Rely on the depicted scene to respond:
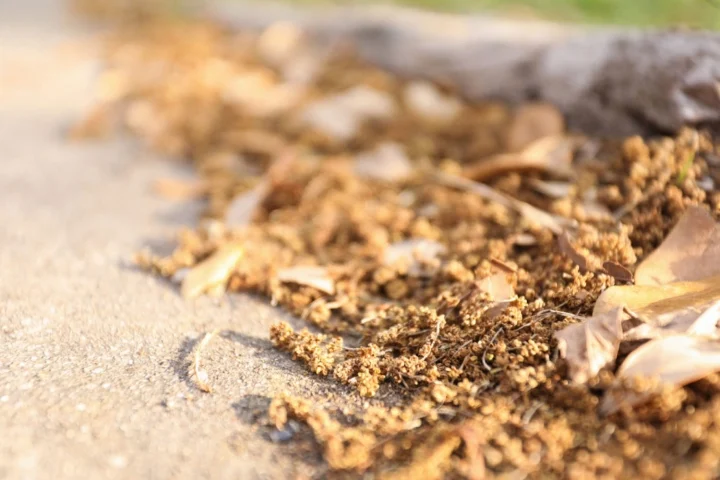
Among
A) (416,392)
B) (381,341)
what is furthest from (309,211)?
(416,392)

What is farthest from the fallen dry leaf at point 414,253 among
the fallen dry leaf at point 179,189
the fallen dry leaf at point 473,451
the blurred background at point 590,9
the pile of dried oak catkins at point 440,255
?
the blurred background at point 590,9

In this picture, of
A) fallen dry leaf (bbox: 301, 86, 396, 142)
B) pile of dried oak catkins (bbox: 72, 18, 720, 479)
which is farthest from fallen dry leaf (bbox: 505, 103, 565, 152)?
fallen dry leaf (bbox: 301, 86, 396, 142)

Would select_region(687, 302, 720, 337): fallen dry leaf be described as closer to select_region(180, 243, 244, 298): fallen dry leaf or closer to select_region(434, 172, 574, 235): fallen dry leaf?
select_region(434, 172, 574, 235): fallen dry leaf

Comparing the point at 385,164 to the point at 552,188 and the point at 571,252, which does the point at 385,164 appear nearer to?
the point at 552,188

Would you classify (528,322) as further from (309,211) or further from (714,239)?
(309,211)

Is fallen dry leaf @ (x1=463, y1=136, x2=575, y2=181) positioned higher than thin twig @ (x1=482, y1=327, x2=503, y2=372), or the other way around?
fallen dry leaf @ (x1=463, y1=136, x2=575, y2=181)

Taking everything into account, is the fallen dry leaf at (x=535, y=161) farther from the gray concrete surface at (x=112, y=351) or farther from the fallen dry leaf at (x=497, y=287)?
the gray concrete surface at (x=112, y=351)

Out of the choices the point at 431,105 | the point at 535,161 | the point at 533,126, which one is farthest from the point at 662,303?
the point at 431,105
